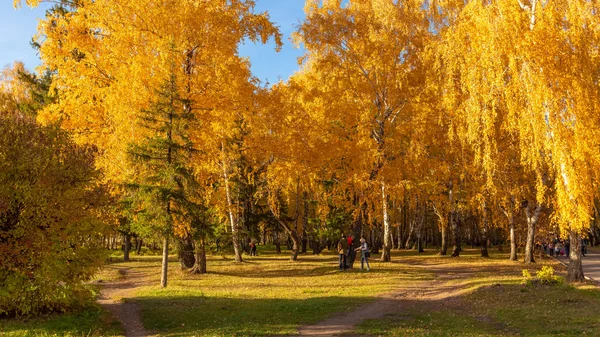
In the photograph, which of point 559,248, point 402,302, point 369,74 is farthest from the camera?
point 559,248

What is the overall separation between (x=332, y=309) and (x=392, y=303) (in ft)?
7.78

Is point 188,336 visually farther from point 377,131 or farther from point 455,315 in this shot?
point 377,131

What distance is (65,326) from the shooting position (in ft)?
36.4

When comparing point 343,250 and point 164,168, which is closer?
point 164,168

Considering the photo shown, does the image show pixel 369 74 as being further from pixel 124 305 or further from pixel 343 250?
pixel 124 305

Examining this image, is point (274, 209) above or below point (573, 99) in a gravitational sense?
below

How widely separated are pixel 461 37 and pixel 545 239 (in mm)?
20400

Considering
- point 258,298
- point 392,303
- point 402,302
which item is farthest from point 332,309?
point 258,298

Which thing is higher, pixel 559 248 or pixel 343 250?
pixel 343 250

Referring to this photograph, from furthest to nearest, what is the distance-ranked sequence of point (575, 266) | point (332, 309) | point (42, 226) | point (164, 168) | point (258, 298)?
point (164, 168) → point (575, 266) → point (258, 298) → point (332, 309) → point (42, 226)

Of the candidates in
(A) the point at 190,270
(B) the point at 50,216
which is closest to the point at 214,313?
(B) the point at 50,216

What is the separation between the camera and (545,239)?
103 feet

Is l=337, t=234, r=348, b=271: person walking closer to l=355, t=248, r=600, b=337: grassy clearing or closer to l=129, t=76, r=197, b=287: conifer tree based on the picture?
l=355, t=248, r=600, b=337: grassy clearing

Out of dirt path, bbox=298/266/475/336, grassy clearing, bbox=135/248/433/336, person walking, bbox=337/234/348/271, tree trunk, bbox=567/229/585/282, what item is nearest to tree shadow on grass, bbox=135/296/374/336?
grassy clearing, bbox=135/248/433/336
